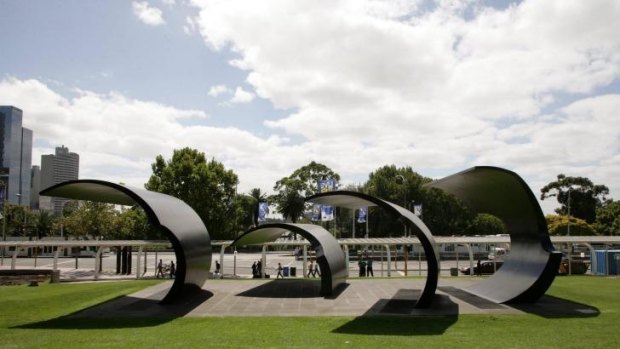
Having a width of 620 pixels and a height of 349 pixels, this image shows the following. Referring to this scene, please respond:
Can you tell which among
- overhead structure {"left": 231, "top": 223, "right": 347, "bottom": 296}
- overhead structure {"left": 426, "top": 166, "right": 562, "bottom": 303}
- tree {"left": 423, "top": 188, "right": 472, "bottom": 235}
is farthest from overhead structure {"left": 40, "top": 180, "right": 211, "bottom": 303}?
tree {"left": 423, "top": 188, "right": 472, "bottom": 235}

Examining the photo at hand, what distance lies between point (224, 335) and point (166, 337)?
127cm

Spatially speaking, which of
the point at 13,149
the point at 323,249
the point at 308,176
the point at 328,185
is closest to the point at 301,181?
the point at 308,176

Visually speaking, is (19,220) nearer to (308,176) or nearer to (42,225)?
(42,225)

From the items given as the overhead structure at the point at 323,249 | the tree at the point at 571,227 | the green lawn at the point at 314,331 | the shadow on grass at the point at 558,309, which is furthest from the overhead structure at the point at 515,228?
the tree at the point at 571,227

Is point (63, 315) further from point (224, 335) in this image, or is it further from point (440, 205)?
point (440, 205)

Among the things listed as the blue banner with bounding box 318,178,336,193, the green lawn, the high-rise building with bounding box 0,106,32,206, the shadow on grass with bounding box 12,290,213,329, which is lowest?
the shadow on grass with bounding box 12,290,213,329

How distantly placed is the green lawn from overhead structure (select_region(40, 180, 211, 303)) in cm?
246

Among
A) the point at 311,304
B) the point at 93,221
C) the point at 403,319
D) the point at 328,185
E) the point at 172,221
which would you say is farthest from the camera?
the point at 93,221

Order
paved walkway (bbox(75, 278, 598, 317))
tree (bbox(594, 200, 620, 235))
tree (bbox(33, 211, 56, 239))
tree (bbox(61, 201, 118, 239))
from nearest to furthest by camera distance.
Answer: paved walkway (bbox(75, 278, 598, 317)) → tree (bbox(61, 201, 118, 239)) → tree (bbox(594, 200, 620, 235)) → tree (bbox(33, 211, 56, 239))

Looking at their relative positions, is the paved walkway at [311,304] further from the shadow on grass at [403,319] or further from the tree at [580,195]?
the tree at [580,195]

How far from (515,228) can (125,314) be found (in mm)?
13061

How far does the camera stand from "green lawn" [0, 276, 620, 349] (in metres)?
10.4

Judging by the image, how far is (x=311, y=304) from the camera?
1664 cm

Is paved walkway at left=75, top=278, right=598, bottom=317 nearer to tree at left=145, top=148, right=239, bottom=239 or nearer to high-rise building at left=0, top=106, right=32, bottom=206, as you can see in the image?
tree at left=145, top=148, right=239, bottom=239
